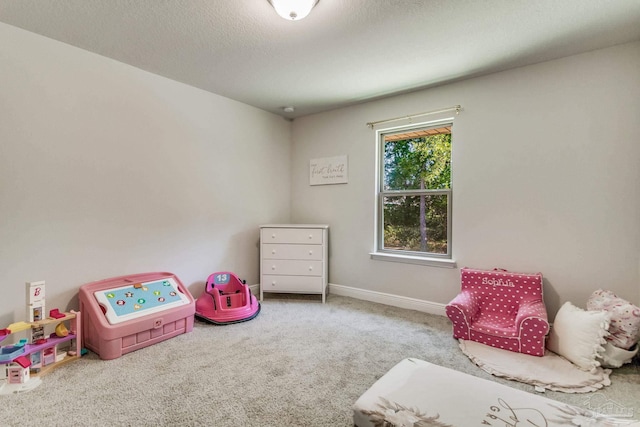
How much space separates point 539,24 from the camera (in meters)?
2.05

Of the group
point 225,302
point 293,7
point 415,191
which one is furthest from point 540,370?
point 293,7

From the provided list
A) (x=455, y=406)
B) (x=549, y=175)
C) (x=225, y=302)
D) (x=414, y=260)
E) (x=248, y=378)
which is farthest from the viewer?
(x=414, y=260)

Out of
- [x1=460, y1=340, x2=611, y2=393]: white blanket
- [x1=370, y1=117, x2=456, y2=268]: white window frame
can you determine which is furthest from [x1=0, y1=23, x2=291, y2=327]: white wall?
[x1=460, y1=340, x2=611, y2=393]: white blanket

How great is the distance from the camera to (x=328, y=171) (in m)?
3.94

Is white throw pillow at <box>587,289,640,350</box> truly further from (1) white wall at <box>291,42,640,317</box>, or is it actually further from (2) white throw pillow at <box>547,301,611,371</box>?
(1) white wall at <box>291,42,640,317</box>

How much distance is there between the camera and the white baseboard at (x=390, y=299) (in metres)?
3.16

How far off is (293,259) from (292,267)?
0.31ft

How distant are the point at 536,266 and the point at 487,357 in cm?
98

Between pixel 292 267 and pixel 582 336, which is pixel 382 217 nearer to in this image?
pixel 292 267

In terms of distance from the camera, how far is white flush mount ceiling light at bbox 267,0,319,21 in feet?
5.81

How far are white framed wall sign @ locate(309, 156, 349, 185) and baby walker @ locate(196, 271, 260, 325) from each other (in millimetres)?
1645

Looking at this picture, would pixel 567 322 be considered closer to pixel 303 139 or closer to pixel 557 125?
pixel 557 125

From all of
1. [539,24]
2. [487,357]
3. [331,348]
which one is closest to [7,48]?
[331,348]

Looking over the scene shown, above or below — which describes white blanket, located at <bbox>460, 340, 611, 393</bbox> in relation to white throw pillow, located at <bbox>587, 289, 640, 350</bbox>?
below
